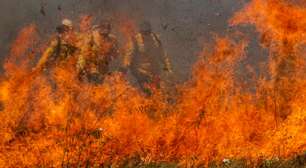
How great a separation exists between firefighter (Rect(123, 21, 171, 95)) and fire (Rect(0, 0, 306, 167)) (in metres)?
2.54

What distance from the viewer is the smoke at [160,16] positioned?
6203 centimetres

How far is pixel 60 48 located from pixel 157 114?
19.3 m

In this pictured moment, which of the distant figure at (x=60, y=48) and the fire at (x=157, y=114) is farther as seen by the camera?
the distant figure at (x=60, y=48)

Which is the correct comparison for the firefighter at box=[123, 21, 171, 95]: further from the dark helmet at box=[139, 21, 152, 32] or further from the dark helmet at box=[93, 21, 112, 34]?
the dark helmet at box=[93, 21, 112, 34]

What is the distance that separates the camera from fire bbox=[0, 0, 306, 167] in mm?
39125

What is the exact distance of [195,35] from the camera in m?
69.9

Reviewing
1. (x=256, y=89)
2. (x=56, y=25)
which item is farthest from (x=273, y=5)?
(x=56, y=25)

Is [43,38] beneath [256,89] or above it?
above

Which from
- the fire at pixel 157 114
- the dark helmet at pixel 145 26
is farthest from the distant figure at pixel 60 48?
the dark helmet at pixel 145 26

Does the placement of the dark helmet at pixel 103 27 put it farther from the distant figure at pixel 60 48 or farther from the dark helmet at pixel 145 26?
the dark helmet at pixel 145 26

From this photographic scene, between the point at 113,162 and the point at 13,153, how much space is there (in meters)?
11.2

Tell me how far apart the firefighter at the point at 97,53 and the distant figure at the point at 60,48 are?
6.26ft

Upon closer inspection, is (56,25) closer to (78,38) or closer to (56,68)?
(78,38)

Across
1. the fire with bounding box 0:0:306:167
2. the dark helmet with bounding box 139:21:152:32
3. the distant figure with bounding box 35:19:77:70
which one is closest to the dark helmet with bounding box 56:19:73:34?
the distant figure with bounding box 35:19:77:70
